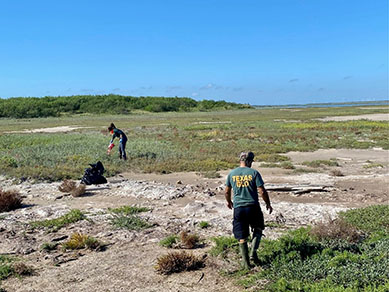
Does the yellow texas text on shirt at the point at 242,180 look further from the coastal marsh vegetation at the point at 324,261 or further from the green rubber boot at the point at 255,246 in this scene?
the coastal marsh vegetation at the point at 324,261

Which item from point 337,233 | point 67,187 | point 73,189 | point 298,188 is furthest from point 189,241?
point 67,187

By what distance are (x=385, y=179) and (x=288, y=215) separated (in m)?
7.38

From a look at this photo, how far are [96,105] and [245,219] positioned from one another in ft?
382

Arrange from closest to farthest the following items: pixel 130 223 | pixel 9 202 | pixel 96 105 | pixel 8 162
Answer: pixel 130 223
pixel 9 202
pixel 8 162
pixel 96 105

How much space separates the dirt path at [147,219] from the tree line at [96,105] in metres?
92.3

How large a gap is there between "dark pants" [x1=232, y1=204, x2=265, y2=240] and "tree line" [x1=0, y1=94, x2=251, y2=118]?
100 meters

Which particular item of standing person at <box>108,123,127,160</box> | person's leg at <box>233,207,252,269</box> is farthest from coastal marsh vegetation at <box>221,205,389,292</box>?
standing person at <box>108,123,127,160</box>

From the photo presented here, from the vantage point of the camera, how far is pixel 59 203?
40.3 feet

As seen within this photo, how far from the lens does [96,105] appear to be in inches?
4638

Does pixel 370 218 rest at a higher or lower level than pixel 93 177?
lower

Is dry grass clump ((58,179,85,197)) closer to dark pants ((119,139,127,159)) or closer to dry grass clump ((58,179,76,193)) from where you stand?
dry grass clump ((58,179,76,193))

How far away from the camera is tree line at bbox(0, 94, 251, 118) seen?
101562mm

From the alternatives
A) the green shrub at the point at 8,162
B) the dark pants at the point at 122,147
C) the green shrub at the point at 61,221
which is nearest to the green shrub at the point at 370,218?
the green shrub at the point at 61,221

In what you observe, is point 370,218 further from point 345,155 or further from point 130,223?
point 345,155
